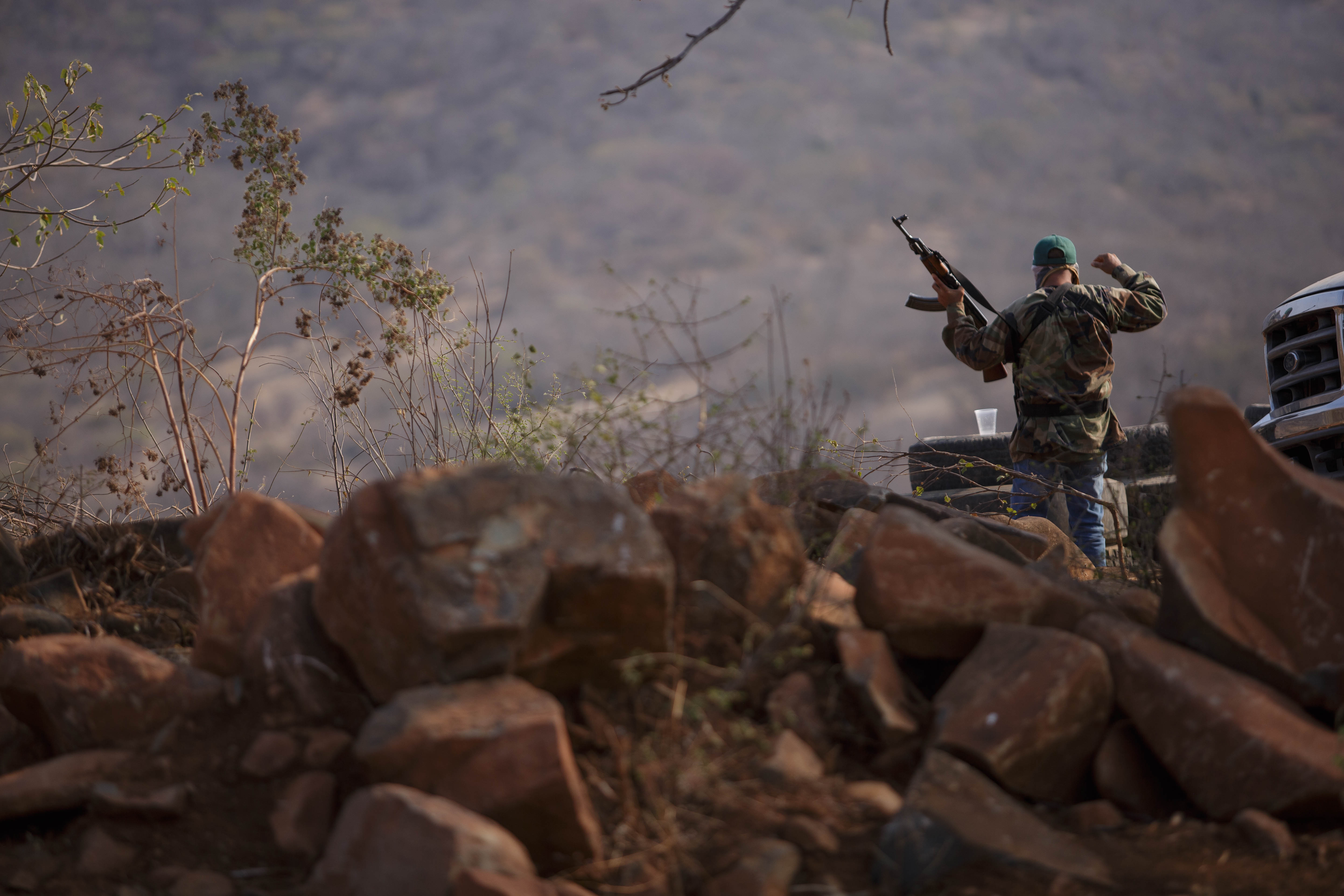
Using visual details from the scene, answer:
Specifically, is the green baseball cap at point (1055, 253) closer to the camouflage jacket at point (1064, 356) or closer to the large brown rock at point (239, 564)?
the camouflage jacket at point (1064, 356)

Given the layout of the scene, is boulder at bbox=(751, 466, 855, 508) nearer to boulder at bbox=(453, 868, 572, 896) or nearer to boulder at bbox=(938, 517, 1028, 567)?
boulder at bbox=(938, 517, 1028, 567)

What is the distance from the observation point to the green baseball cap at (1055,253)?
585cm

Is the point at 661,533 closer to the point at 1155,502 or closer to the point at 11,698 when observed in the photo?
the point at 11,698

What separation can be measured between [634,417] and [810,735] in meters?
1.32

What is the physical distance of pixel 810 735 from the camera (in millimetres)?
2506

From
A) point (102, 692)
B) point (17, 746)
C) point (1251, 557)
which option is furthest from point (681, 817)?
point (17, 746)

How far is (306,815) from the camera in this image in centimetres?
235

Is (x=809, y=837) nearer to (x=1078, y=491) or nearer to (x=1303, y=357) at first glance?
(x=1078, y=491)

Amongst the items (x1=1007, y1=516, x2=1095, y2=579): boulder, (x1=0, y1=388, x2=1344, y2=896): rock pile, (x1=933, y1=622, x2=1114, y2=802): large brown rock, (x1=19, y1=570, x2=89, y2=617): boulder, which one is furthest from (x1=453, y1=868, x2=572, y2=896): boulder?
(x1=1007, y1=516, x2=1095, y2=579): boulder

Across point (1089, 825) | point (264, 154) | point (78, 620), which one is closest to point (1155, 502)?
point (1089, 825)

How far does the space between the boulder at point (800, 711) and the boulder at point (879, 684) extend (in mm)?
116

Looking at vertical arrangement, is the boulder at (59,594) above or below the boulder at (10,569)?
below

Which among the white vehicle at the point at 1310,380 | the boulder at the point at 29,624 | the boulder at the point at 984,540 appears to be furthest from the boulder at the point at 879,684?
the white vehicle at the point at 1310,380

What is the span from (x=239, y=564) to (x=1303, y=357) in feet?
22.6
